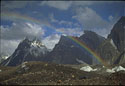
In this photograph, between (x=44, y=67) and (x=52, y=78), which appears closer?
(x=52, y=78)

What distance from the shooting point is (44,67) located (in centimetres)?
4853

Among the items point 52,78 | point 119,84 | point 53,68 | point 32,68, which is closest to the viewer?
point 119,84

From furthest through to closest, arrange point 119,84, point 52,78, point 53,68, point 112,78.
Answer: point 53,68, point 52,78, point 112,78, point 119,84

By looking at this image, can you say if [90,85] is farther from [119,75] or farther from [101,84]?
[119,75]

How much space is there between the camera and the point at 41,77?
3556 centimetres

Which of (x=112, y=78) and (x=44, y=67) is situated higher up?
(x=112, y=78)

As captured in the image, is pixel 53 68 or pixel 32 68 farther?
pixel 32 68

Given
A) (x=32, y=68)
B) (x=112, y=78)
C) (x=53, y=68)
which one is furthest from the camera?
(x=32, y=68)

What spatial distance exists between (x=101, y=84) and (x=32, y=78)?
16.3 m

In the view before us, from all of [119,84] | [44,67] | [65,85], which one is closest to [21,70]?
[44,67]

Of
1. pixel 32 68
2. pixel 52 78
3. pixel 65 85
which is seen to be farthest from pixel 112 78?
pixel 32 68

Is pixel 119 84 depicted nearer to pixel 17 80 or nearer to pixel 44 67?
pixel 17 80

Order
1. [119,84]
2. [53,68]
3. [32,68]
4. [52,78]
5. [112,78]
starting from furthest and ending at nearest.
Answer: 1. [32,68]
2. [53,68]
3. [52,78]
4. [112,78]
5. [119,84]

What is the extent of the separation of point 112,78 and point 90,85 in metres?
3.50
